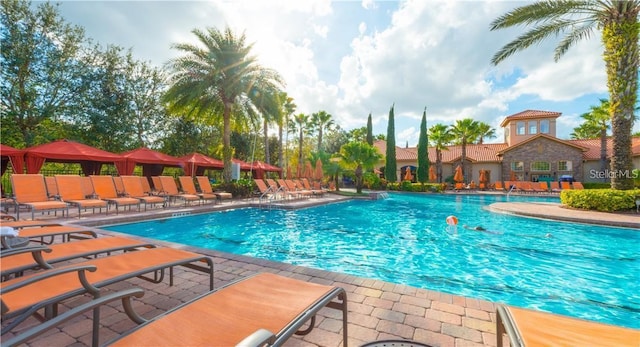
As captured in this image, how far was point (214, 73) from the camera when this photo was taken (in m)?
15.6

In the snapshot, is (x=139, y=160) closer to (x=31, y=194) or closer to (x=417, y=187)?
(x=31, y=194)

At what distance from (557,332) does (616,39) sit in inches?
587

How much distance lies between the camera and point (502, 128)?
119 ft

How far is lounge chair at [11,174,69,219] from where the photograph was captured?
7.55m

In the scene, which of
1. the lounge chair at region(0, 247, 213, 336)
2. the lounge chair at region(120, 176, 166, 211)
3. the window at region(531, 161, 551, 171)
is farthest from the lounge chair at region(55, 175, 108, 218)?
the window at region(531, 161, 551, 171)

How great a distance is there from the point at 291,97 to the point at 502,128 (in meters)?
27.4

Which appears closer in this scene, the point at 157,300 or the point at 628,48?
the point at 157,300

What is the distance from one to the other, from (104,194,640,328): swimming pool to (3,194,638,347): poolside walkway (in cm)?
165

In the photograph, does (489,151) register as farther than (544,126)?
Yes

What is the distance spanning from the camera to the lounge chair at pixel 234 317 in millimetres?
1501

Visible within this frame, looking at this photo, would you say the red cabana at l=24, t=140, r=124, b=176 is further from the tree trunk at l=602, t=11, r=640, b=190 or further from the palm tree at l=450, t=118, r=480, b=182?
the palm tree at l=450, t=118, r=480, b=182

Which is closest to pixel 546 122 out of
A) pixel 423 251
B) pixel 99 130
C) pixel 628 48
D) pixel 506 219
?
pixel 628 48

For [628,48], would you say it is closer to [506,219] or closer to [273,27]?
[506,219]

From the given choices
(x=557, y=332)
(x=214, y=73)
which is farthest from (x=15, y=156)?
(x=557, y=332)
